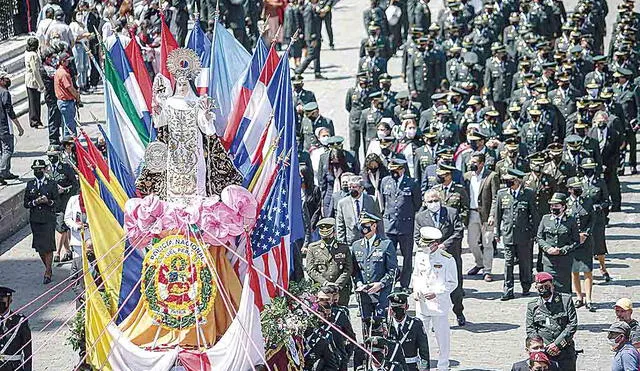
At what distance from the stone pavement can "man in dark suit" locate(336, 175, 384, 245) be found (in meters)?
0.97

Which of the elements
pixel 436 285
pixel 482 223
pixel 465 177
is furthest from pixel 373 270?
pixel 465 177

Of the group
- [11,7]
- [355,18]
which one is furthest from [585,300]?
[355,18]

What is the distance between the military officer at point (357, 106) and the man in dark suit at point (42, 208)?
21.5 feet

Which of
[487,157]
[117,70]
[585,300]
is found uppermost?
[117,70]

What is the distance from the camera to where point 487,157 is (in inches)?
953

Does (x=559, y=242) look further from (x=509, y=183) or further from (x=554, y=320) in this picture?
(x=554, y=320)

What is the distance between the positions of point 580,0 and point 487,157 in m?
12.2

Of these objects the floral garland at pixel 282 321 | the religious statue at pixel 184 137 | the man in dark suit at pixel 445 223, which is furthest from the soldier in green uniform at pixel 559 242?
the religious statue at pixel 184 137

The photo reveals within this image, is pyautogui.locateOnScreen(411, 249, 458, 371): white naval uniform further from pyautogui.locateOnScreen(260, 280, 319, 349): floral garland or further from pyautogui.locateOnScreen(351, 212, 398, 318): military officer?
pyautogui.locateOnScreen(260, 280, 319, 349): floral garland

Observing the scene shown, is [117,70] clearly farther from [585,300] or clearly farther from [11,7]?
[11,7]

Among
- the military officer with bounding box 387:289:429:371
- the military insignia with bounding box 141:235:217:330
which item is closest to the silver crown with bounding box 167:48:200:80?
the military insignia with bounding box 141:235:217:330

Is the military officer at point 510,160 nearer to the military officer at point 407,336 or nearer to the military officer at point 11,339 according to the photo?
the military officer at point 407,336

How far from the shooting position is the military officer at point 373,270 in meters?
20.2

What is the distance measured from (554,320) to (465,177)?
5.34 meters
